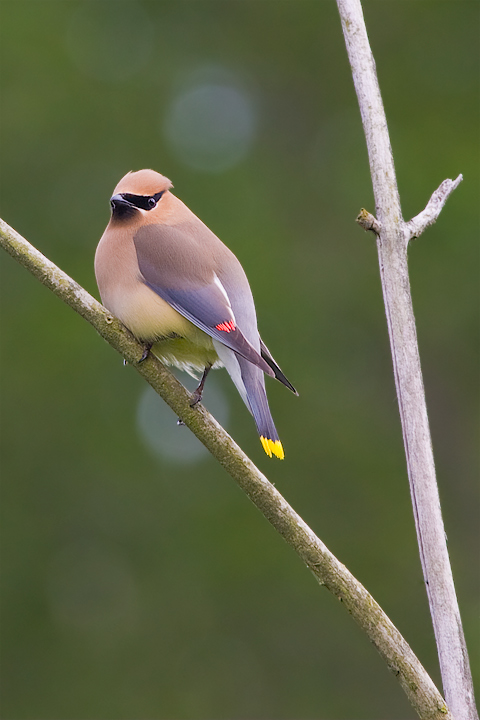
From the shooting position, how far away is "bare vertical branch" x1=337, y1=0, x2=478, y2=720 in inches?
81.0

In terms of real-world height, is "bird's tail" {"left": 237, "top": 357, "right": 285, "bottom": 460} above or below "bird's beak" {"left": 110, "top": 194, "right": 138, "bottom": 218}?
below

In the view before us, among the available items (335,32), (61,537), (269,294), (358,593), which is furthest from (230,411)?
(358,593)

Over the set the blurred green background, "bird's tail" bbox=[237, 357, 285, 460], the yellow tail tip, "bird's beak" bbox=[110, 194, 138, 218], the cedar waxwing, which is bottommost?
the blurred green background

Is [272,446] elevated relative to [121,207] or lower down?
lower down

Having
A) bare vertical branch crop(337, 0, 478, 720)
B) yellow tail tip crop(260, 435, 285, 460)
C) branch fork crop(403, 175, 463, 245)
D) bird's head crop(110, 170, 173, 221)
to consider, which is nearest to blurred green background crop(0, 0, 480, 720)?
bird's head crop(110, 170, 173, 221)

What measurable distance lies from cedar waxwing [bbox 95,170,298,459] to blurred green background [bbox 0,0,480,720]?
17.2ft

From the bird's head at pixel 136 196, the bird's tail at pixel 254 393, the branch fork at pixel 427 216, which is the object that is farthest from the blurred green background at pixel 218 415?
the branch fork at pixel 427 216

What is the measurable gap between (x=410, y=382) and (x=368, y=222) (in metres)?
0.35

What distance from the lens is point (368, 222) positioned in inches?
87.2

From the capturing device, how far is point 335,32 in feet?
34.7

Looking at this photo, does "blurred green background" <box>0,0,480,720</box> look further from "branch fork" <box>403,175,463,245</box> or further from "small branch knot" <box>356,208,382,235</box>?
"small branch knot" <box>356,208,382,235</box>

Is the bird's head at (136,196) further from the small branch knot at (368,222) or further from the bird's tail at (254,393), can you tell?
the small branch knot at (368,222)

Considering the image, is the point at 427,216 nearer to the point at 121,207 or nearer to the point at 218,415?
the point at 121,207

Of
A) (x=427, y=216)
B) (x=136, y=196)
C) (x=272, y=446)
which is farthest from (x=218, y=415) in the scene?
(x=427, y=216)
